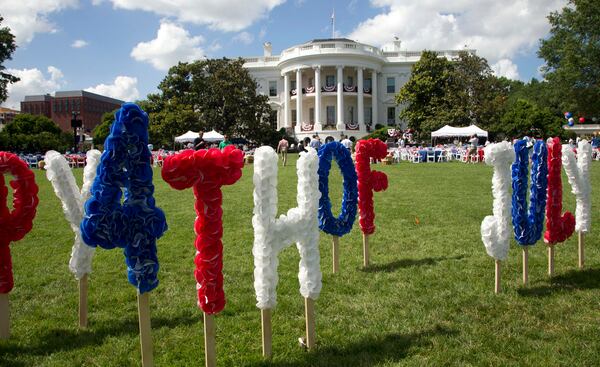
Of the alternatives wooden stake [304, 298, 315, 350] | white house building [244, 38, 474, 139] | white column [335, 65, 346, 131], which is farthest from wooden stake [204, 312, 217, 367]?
white column [335, 65, 346, 131]

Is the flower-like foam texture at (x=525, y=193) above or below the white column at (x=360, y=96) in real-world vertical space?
below

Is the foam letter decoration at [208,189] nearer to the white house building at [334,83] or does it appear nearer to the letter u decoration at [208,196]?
the letter u decoration at [208,196]

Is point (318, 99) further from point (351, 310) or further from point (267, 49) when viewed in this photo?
point (351, 310)

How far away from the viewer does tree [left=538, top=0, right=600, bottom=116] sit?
28938 millimetres

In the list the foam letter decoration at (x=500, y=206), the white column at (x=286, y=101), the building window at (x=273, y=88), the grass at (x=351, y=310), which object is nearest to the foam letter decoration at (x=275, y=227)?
the grass at (x=351, y=310)

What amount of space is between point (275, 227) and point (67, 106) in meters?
102

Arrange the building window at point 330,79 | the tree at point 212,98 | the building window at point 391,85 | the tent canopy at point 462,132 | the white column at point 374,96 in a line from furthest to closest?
1. the building window at point 391,85
2. the building window at point 330,79
3. the white column at point 374,96
4. the tree at point 212,98
5. the tent canopy at point 462,132

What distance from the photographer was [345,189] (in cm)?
535

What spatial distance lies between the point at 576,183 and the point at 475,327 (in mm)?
2655

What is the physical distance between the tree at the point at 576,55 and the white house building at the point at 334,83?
18.5m

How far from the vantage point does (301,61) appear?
4684 cm

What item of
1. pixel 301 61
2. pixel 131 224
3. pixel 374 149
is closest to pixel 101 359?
pixel 131 224

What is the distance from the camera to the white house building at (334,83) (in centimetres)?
4581

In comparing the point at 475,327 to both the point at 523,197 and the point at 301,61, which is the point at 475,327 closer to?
the point at 523,197
